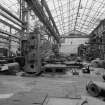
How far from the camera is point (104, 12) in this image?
18.2 m

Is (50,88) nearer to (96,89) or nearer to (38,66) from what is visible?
(96,89)

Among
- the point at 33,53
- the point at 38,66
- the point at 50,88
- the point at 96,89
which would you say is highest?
the point at 33,53

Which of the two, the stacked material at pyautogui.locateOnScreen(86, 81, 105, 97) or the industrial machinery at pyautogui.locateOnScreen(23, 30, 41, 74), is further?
the industrial machinery at pyautogui.locateOnScreen(23, 30, 41, 74)

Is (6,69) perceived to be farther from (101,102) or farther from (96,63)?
(96,63)

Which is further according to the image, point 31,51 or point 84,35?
point 84,35

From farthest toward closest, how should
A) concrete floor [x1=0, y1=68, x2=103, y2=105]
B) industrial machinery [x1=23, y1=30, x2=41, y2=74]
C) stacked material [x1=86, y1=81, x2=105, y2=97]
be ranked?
1. industrial machinery [x1=23, y1=30, x2=41, y2=74]
2. concrete floor [x1=0, y1=68, x2=103, y2=105]
3. stacked material [x1=86, y1=81, x2=105, y2=97]

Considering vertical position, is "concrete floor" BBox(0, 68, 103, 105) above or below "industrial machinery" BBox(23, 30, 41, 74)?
below

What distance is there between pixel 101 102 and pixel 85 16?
20.8m

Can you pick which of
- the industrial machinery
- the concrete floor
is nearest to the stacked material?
the concrete floor

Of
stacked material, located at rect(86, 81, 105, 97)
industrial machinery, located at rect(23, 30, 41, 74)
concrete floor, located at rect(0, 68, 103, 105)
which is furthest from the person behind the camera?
industrial machinery, located at rect(23, 30, 41, 74)

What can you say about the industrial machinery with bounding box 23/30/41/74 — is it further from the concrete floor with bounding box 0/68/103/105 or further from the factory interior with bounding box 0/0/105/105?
the concrete floor with bounding box 0/68/103/105

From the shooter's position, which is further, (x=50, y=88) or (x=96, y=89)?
(x=50, y=88)

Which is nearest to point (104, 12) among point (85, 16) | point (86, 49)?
point (85, 16)

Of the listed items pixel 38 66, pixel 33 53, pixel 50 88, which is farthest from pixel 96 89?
pixel 33 53
